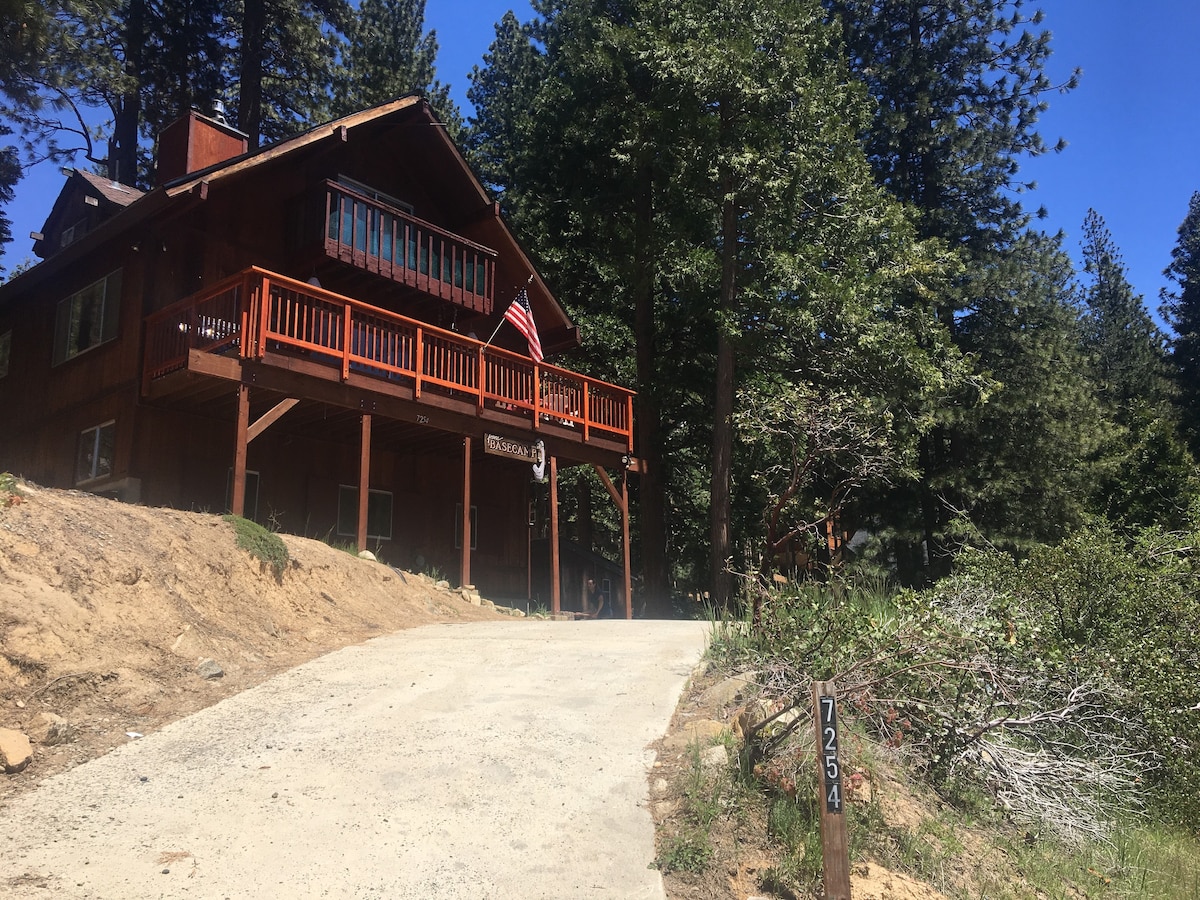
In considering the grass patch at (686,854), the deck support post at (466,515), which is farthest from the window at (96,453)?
the grass patch at (686,854)

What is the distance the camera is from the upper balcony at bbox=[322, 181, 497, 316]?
1689cm

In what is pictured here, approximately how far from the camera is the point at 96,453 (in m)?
16.1

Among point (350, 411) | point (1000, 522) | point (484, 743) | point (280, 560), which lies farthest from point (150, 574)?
point (1000, 522)

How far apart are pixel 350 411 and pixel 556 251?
11.1 meters

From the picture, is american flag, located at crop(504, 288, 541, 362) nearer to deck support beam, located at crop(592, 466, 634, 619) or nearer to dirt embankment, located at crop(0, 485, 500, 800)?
deck support beam, located at crop(592, 466, 634, 619)

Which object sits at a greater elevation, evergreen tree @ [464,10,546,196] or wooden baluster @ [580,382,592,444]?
evergreen tree @ [464,10,546,196]

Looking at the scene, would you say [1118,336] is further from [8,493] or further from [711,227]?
[8,493]

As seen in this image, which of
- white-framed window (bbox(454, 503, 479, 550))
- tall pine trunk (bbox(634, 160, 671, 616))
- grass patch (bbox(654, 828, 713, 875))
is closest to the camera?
grass patch (bbox(654, 828, 713, 875))

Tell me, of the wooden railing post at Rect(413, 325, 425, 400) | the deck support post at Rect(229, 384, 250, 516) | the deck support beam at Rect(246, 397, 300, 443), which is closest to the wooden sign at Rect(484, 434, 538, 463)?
the wooden railing post at Rect(413, 325, 425, 400)

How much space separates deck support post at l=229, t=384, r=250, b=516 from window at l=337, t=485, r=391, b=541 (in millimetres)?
4679

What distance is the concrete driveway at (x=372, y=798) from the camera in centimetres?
538

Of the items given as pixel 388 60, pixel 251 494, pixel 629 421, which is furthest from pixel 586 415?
pixel 388 60

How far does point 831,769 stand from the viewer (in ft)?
17.4

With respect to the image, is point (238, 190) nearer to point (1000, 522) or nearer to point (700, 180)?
point (700, 180)
